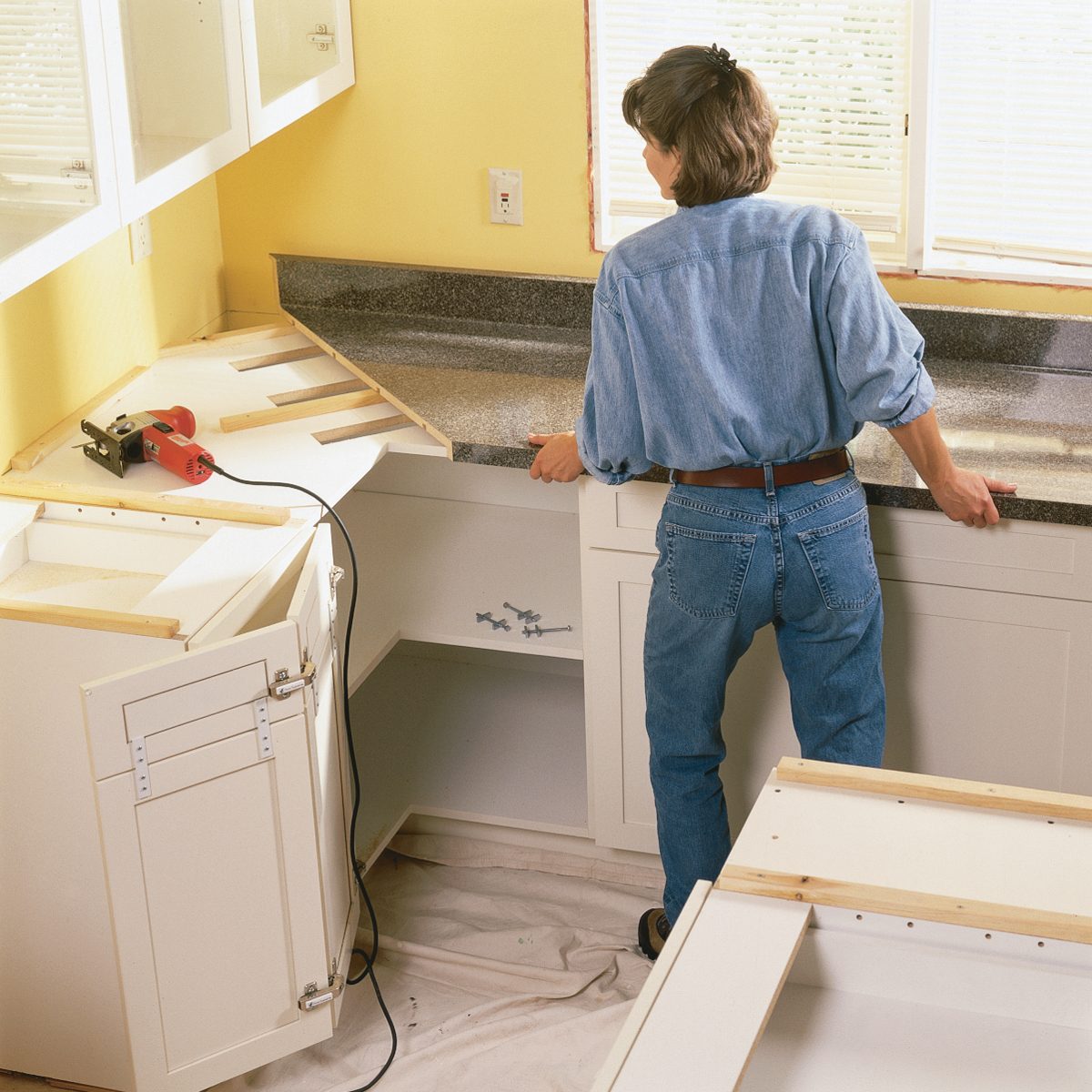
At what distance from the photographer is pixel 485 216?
289cm

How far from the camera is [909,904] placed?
1291mm

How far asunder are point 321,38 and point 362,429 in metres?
0.78

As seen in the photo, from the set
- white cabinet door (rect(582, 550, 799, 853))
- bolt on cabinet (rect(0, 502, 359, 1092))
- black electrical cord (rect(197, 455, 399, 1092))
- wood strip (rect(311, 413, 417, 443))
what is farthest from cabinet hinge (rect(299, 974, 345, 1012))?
wood strip (rect(311, 413, 417, 443))

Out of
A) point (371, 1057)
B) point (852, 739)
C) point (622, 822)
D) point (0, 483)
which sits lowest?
point (371, 1057)

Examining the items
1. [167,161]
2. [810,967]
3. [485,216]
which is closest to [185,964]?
[810,967]

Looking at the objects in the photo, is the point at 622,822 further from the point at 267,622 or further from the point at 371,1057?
the point at 267,622

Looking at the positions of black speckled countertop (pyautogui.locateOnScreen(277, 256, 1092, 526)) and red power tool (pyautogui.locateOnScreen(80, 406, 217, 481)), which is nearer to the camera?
black speckled countertop (pyautogui.locateOnScreen(277, 256, 1092, 526))

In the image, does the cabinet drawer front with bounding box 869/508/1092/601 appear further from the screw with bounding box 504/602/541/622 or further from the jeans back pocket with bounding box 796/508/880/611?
the screw with bounding box 504/602/541/622

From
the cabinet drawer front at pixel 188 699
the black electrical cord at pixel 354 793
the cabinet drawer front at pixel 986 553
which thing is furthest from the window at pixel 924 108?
the cabinet drawer front at pixel 188 699

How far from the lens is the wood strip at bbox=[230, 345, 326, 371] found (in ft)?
9.14

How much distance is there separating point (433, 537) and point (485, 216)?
25.2 inches

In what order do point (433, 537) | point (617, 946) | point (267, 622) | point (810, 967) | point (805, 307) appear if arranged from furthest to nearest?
point (433, 537) < point (617, 946) < point (267, 622) < point (805, 307) < point (810, 967)

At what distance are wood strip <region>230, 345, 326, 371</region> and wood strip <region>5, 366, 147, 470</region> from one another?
0.62ft

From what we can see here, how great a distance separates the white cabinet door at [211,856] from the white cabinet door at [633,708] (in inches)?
24.3
